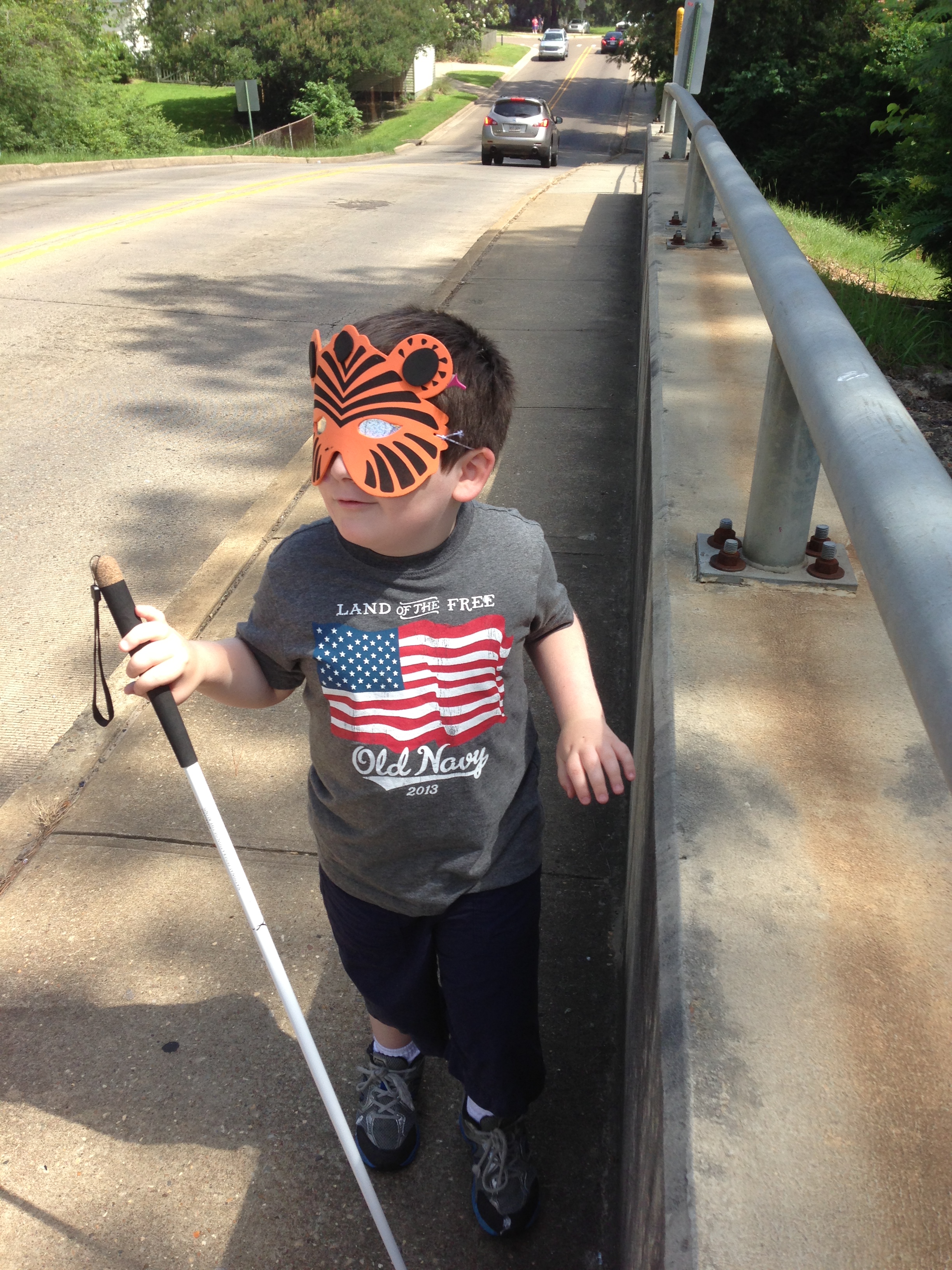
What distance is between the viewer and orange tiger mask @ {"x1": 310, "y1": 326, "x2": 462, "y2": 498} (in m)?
1.57

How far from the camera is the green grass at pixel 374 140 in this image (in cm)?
2472

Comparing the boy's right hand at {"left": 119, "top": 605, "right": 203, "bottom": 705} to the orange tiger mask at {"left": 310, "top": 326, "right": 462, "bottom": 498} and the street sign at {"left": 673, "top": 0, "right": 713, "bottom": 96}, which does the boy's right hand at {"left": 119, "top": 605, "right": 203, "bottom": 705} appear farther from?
the street sign at {"left": 673, "top": 0, "right": 713, "bottom": 96}

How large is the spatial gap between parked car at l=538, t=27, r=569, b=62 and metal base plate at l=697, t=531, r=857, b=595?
246ft

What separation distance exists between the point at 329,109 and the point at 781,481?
42570 mm

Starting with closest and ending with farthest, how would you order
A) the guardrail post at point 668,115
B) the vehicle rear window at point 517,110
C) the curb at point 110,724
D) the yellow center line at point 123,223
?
the curb at point 110,724 < the yellow center line at point 123,223 < the guardrail post at point 668,115 < the vehicle rear window at point 517,110

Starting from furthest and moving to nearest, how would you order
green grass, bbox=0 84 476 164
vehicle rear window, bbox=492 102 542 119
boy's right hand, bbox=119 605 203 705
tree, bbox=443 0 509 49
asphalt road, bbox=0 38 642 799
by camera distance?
tree, bbox=443 0 509 49
vehicle rear window, bbox=492 102 542 119
green grass, bbox=0 84 476 164
asphalt road, bbox=0 38 642 799
boy's right hand, bbox=119 605 203 705

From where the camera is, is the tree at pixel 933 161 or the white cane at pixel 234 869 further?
the tree at pixel 933 161

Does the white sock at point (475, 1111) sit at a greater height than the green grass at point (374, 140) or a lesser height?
greater

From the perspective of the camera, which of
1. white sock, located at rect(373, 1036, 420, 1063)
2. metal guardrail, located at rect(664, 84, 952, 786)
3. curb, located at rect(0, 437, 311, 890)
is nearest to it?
metal guardrail, located at rect(664, 84, 952, 786)

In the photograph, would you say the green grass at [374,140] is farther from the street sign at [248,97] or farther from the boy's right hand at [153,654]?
the boy's right hand at [153,654]

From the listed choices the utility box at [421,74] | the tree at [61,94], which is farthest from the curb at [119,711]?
the utility box at [421,74]

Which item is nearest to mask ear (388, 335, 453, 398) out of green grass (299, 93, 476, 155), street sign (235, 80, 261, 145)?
street sign (235, 80, 261, 145)

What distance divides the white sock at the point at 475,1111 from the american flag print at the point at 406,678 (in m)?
0.78

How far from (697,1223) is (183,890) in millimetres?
A: 1877
